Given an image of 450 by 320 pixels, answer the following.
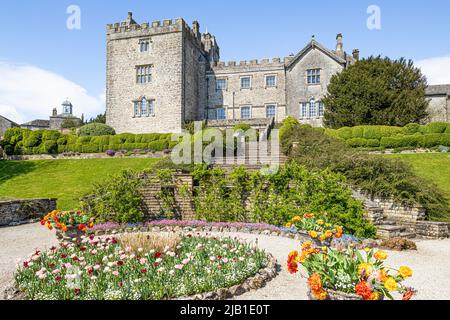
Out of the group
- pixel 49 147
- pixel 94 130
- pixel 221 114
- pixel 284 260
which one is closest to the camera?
pixel 284 260

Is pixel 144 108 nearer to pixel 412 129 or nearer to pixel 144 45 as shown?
pixel 144 45

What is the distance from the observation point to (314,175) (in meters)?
10.4

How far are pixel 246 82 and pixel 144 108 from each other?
11.8 metres

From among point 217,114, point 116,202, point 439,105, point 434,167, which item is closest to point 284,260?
point 116,202

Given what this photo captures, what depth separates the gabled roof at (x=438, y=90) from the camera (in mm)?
34562

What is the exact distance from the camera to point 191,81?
35562mm

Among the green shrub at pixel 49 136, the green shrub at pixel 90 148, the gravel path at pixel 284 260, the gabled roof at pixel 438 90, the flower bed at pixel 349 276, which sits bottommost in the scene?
the gravel path at pixel 284 260

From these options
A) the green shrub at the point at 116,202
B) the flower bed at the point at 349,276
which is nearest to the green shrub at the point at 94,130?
the green shrub at the point at 116,202

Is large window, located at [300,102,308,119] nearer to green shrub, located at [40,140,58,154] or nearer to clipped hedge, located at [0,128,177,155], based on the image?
clipped hedge, located at [0,128,177,155]

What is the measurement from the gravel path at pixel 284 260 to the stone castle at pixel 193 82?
23.2 m

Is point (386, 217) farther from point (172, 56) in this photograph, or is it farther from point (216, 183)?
point (172, 56)

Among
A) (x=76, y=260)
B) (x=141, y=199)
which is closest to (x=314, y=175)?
(x=141, y=199)

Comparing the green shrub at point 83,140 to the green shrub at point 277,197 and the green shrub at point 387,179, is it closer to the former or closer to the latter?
the green shrub at point 277,197
